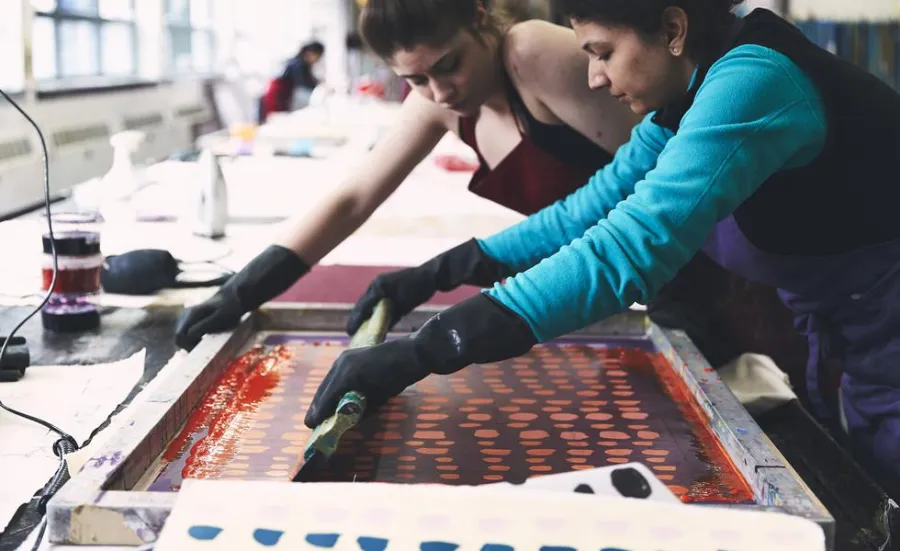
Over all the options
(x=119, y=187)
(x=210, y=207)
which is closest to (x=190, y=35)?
(x=119, y=187)

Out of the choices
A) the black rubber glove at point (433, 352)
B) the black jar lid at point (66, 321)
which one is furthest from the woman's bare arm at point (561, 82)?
the black jar lid at point (66, 321)

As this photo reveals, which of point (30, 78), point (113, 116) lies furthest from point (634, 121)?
point (113, 116)

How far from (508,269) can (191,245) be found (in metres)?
0.81

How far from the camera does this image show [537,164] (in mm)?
1579

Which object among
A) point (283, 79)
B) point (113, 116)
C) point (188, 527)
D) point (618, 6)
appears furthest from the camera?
point (283, 79)

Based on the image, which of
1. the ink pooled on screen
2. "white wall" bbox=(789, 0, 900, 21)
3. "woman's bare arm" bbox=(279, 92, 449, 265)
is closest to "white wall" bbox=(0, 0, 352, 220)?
"woman's bare arm" bbox=(279, 92, 449, 265)

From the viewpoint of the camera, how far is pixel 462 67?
53.9 inches

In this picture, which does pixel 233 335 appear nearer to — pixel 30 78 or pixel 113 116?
pixel 30 78

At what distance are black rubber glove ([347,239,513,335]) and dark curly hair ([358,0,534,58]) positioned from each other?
310mm

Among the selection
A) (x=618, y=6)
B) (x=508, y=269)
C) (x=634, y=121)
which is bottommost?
(x=508, y=269)

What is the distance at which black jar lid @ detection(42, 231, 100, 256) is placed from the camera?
1.37 m

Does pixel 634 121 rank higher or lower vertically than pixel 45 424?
higher

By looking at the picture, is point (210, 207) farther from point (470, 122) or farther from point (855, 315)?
point (855, 315)

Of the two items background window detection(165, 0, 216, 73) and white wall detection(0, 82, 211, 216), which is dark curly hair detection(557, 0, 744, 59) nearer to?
white wall detection(0, 82, 211, 216)
